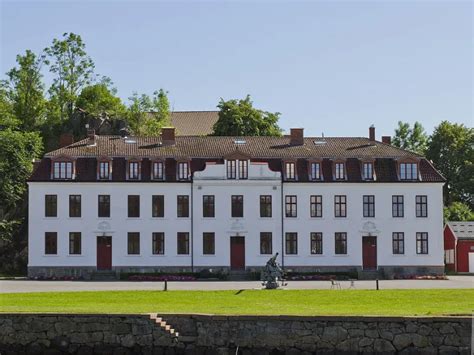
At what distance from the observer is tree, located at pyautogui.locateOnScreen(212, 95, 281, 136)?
286 feet

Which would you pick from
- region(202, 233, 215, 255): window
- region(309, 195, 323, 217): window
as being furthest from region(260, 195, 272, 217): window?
region(202, 233, 215, 255): window

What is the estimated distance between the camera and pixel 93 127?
8431 centimetres

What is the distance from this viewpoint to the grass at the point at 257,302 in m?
34.9

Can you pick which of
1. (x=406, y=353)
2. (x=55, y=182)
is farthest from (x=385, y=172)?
(x=406, y=353)

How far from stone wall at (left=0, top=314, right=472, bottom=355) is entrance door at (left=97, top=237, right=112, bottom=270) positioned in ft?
105

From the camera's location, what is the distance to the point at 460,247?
72125mm

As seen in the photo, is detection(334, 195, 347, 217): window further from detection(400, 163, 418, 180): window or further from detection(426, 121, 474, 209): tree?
detection(426, 121, 474, 209): tree

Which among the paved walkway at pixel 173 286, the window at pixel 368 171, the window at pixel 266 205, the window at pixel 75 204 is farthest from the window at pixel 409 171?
the window at pixel 75 204

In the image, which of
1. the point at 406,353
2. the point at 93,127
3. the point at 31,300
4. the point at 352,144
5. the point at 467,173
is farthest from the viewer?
the point at 467,173

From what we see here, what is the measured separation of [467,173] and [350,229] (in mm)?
28689

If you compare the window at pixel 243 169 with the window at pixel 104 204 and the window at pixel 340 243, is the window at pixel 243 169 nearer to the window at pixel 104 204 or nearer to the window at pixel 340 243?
the window at pixel 340 243

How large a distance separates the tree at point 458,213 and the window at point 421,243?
16.9 metres

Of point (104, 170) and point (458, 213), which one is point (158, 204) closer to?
point (104, 170)

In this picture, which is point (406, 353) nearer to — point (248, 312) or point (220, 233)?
point (248, 312)
